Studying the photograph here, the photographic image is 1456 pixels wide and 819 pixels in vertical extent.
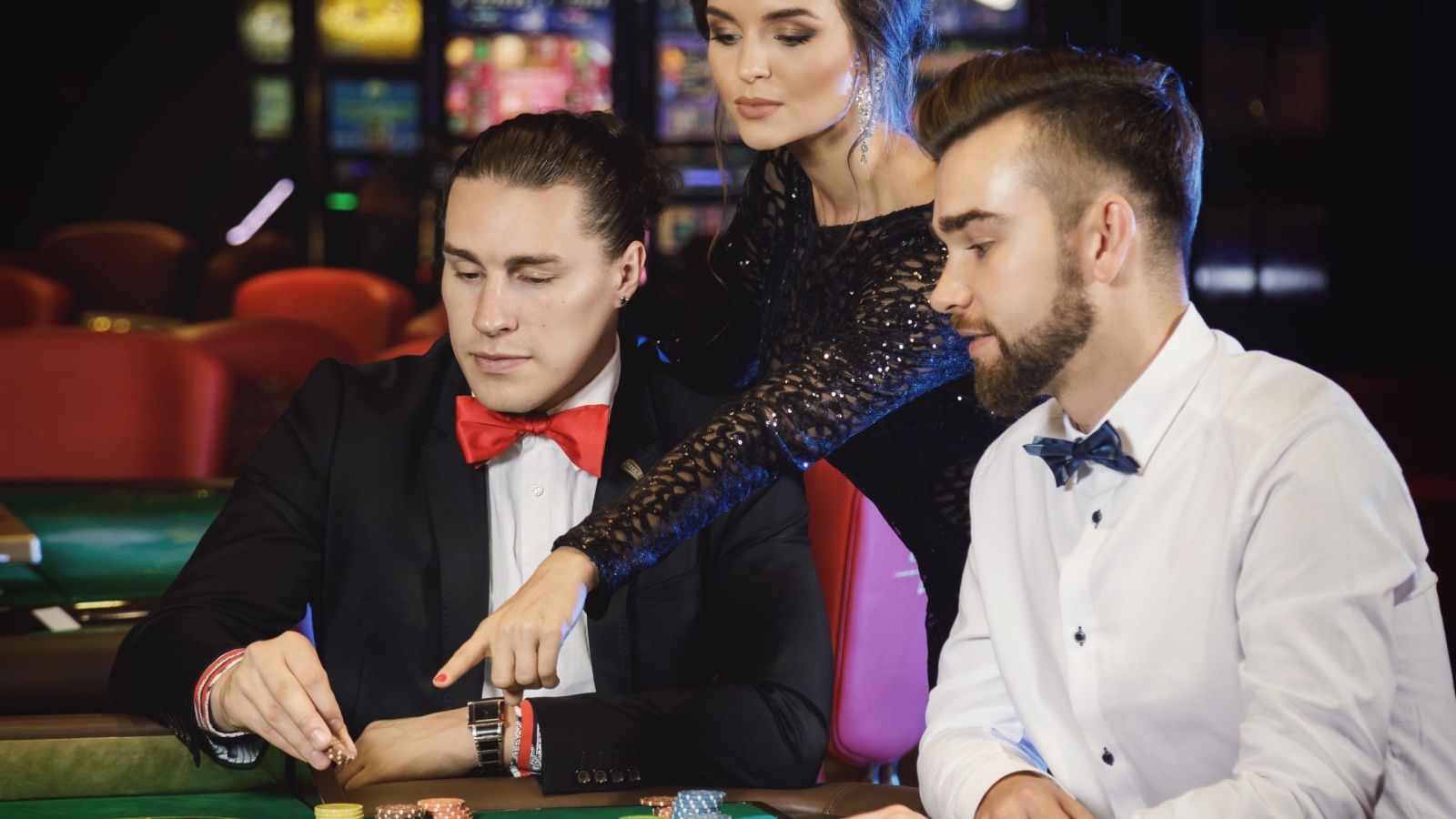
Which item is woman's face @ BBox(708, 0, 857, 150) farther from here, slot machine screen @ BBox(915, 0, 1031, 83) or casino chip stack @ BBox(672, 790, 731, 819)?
slot machine screen @ BBox(915, 0, 1031, 83)

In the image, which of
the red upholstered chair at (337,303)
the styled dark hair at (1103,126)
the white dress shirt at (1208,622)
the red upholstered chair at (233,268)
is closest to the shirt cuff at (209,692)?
the white dress shirt at (1208,622)

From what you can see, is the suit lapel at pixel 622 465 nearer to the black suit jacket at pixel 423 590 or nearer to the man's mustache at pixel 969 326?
the black suit jacket at pixel 423 590

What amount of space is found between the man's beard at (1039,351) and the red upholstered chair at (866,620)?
850mm

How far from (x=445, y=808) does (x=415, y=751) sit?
309 mm

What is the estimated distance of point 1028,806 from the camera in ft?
4.62

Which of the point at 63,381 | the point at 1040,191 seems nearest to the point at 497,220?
the point at 1040,191

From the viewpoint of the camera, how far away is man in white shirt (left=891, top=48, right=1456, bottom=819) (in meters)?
1.25

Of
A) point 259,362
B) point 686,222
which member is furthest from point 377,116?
point 259,362

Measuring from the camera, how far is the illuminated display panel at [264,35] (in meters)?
9.09

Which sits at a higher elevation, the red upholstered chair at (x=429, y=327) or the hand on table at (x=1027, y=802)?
the hand on table at (x=1027, y=802)

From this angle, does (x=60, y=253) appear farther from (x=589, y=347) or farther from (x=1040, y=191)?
(x=1040, y=191)

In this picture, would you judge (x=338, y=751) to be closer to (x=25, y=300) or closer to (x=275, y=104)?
(x=25, y=300)

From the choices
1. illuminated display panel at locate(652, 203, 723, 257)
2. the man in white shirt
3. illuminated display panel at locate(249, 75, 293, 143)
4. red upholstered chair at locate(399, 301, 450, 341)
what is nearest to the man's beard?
the man in white shirt

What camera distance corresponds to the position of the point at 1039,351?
1510mm
